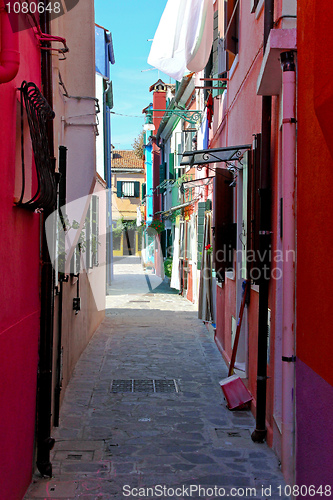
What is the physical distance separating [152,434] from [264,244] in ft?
7.46

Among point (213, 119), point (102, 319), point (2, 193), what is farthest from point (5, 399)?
point (102, 319)

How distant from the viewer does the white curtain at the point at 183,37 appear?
337 inches

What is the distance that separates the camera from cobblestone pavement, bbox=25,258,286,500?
4.56 meters

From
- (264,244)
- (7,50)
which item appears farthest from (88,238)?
(7,50)

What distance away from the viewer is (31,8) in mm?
4316

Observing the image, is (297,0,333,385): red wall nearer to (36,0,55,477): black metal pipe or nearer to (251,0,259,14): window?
(36,0,55,477): black metal pipe

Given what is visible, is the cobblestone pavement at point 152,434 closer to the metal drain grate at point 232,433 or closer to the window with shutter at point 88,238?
the metal drain grate at point 232,433

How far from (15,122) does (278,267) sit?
2.64m

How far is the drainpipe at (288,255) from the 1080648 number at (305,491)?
0.08m

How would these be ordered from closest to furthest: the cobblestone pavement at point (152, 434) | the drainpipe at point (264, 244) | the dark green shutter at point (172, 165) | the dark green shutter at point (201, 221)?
the cobblestone pavement at point (152, 434) → the drainpipe at point (264, 244) → the dark green shutter at point (201, 221) → the dark green shutter at point (172, 165)

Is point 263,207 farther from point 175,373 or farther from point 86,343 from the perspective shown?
point 86,343

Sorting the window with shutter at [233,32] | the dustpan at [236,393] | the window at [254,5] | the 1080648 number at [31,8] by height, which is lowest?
the dustpan at [236,393]

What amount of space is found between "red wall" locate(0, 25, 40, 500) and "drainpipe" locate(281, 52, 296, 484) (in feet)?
6.56

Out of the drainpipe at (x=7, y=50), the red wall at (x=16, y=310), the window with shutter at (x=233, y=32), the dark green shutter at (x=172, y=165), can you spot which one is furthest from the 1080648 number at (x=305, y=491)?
the dark green shutter at (x=172, y=165)
